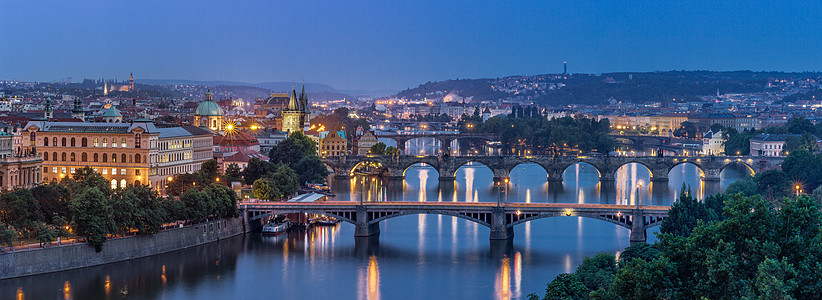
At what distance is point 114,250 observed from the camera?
120 feet

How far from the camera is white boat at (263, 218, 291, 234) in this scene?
4494 cm

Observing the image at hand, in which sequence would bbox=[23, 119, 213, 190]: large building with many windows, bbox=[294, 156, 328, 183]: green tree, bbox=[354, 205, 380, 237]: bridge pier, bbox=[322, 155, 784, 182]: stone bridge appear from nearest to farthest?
1. bbox=[354, 205, 380, 237]: bridge pier
2. bbox=[23, 119, 213, 190]: large building with many windows
3. bbox=[294, 156, 328, 183]: green tree
4. bbox=[322, 155, 784, 182]: stone bridge

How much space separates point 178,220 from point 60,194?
4576mm

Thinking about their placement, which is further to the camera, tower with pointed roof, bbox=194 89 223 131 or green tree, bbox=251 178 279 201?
tower with pointed roof, bbox=194 89 223 131

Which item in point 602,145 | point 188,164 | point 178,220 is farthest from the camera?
point 602,145

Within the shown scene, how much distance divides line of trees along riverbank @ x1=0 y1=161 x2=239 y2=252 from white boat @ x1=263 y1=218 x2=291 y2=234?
3.70 meters

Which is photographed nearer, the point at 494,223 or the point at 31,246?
the point at 31,246

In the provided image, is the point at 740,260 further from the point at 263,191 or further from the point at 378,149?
the point at 378,149

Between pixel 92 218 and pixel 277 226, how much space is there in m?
10.6

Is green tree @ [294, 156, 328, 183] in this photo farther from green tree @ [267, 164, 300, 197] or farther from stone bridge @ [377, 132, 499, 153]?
stone bridge @ [377, 132, 499, 153]

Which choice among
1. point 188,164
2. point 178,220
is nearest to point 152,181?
point 188,164

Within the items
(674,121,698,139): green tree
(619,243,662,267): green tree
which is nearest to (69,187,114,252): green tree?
(619,243,662,267): green tree

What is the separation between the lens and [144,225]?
38.1 m

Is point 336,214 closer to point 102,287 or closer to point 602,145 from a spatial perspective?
point 102,287
